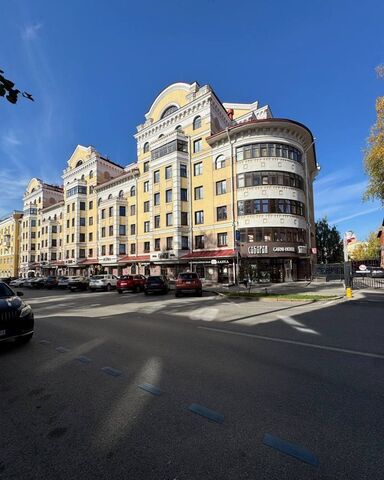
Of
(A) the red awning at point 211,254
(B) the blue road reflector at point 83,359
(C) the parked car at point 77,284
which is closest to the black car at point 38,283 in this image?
(C) the parked car at point 77,284

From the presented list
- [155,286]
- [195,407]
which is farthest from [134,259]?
[195,407]

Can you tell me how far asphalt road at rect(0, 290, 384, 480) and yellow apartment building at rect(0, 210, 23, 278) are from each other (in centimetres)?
7831

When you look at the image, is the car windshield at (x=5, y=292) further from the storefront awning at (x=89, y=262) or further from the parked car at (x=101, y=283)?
the storefront awning at (x=89, y=262)

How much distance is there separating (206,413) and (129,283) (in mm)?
23081

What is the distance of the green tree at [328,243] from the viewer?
209ft

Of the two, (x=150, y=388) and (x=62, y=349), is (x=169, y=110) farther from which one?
(x=150, y=388)

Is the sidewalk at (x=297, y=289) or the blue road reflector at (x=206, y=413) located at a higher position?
the blue road reflector at (x=206, y=413)

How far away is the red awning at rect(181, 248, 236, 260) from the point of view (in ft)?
100

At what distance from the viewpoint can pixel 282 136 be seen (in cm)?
3156

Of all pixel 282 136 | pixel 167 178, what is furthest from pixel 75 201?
pixel 282 136

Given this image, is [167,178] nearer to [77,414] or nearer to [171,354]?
[171,354]

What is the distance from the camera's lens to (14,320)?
21.4ft

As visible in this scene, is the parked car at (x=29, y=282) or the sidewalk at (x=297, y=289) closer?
the sidewalk at (x=297, y=289)

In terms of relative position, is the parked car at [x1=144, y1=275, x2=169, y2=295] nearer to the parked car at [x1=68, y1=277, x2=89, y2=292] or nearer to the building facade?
the building facade
